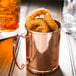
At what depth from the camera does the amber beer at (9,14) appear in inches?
35.2

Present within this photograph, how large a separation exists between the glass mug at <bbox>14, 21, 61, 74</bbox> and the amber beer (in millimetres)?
294

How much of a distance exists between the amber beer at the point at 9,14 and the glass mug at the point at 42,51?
0.29 metres

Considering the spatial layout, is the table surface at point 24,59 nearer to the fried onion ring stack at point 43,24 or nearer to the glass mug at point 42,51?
the glass mug at point 42,51

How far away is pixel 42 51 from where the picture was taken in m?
0.64

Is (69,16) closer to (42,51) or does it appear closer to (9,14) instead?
(9,14)

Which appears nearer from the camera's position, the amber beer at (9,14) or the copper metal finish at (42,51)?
the copper metal finish at (42,51)

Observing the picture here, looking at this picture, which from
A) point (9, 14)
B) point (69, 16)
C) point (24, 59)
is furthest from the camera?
point (69, 16)

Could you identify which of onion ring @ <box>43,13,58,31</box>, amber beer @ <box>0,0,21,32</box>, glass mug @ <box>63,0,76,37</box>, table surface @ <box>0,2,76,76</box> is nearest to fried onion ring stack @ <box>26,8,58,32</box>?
onion ring @ <box>43,13,58,31</box>

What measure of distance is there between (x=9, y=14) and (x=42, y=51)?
34 centimetres

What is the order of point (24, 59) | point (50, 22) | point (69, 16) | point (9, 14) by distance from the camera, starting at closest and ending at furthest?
1. point (50, 22)
2. point (24, 59)
3. point (9, 14)
4. point (69, 16)

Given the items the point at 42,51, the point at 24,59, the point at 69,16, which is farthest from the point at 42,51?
the point at 69,16

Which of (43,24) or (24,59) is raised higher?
(43,24)

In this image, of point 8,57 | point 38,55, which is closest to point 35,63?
point 38,55

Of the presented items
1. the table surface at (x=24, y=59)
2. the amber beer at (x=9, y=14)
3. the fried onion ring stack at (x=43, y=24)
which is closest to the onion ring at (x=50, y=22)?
the fried onion ring stack at (x=43, y=24)
